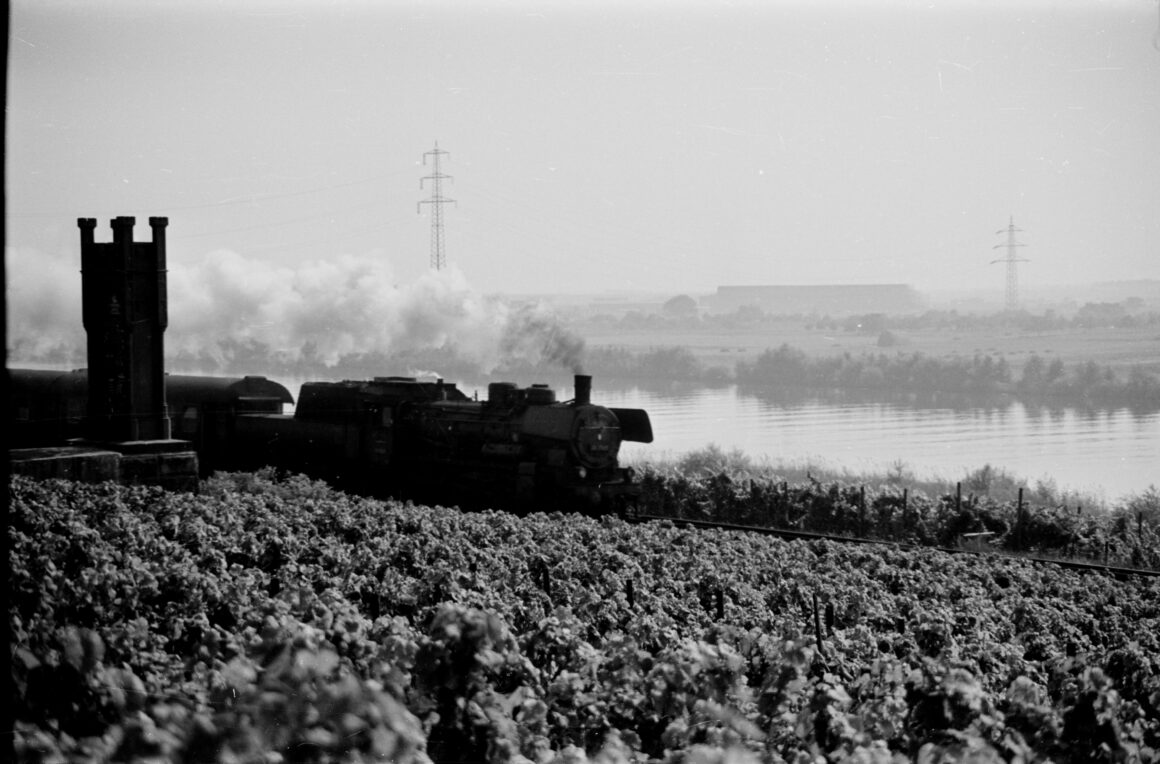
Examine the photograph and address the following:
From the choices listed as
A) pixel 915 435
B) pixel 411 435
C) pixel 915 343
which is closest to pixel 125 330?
pixel 411 435

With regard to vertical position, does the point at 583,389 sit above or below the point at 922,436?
above

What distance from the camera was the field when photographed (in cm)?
8856

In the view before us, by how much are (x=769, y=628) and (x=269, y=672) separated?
277 inches

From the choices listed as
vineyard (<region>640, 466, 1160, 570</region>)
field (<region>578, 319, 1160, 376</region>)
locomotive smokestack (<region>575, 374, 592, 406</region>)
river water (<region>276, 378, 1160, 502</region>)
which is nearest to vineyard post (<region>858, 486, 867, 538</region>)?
vineyard (<region>640, 466, 1160, 570</region>)

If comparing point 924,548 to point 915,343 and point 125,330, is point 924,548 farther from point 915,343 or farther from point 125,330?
point 915,343

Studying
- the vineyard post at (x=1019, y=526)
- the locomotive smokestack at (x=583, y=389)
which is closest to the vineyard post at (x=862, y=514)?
the vineyard post at (x=1019, y=526)

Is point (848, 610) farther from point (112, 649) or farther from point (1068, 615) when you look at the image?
point (112, 649)

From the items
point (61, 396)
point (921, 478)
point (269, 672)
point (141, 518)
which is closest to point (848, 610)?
point (141, 518)

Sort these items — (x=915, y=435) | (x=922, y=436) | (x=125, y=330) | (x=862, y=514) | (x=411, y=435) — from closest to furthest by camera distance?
(x=125, y=330) < (x=411, y=435) < (x=862, y=514) < (x=922, y=436) < (x=915, y=435)

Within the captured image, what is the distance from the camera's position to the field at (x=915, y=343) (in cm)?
8856

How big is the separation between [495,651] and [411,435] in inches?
765

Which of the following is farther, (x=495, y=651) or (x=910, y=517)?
(x=910, y=517)

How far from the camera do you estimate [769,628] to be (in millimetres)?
10359

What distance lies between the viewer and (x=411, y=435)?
2491 centimetres
